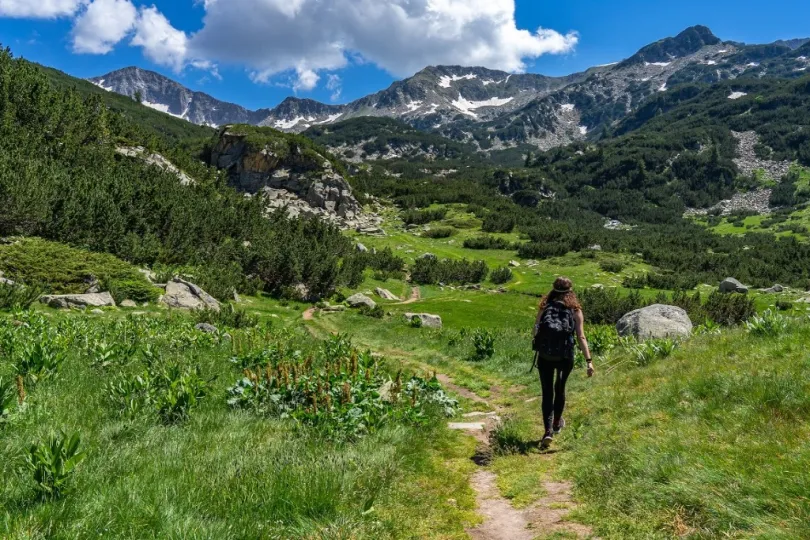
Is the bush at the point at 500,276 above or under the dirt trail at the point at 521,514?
above

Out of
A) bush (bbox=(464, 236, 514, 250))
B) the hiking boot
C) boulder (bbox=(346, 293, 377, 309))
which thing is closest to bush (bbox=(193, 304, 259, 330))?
boulder (bbox=(346, 293, 377, 309))

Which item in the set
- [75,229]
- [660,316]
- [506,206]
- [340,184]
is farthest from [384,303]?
[506,206]

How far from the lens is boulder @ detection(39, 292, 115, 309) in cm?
2334

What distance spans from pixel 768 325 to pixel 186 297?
3030 centimetres

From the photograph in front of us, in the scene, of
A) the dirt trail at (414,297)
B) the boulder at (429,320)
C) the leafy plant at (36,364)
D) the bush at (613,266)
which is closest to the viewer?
the leafy plant at (36,364)

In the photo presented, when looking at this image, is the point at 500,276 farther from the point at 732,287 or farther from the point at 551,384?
the point at 551,384

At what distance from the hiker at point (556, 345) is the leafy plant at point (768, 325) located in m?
4.57

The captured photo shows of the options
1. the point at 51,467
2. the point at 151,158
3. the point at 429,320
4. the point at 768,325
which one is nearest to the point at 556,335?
the point at 768,325

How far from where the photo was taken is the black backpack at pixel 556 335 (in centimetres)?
814

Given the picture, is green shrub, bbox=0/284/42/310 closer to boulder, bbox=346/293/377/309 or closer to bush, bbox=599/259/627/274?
boulder, bbox=346/293/377/309

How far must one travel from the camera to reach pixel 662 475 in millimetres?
5477

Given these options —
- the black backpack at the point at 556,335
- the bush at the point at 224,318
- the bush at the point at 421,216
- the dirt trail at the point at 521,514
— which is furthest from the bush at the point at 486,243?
the dirt trail at the point at 521,514

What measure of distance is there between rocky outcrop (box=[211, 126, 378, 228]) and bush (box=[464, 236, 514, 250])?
25512mm

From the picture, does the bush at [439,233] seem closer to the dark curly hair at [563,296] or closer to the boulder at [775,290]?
the boulder at [775,290]
